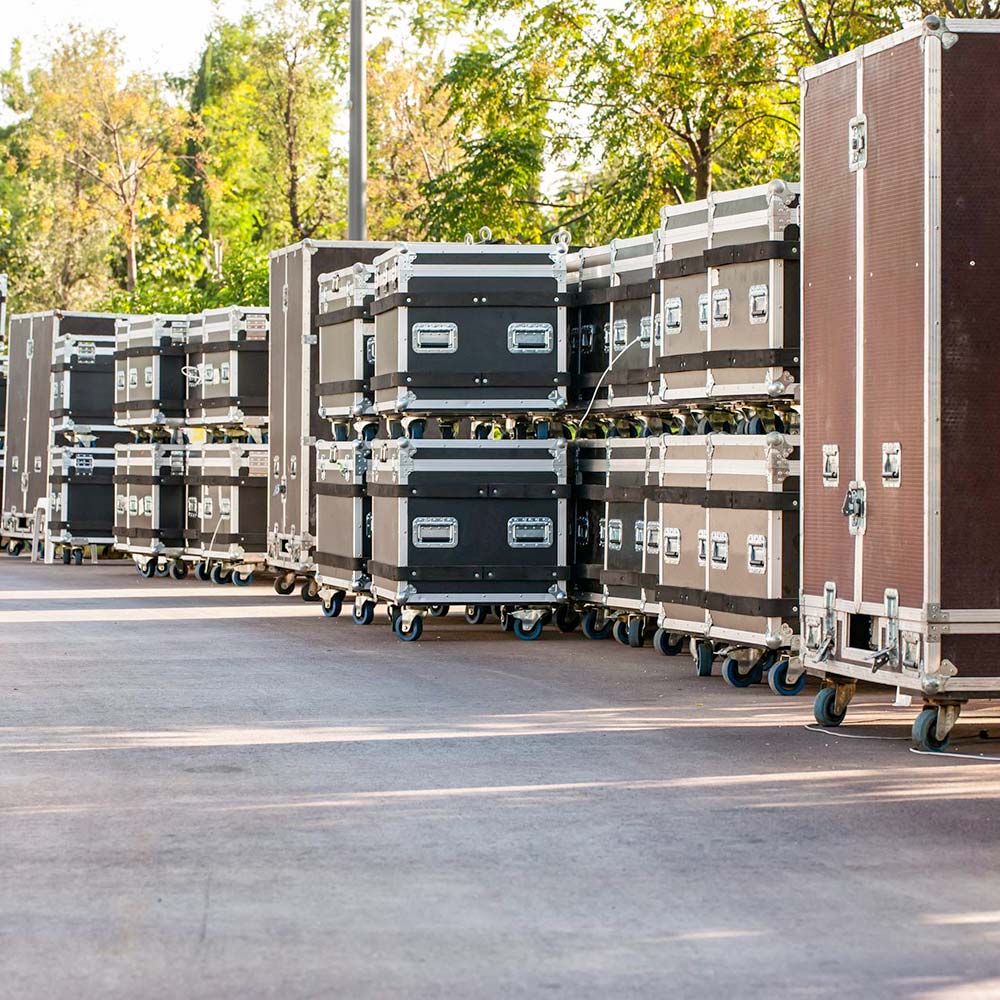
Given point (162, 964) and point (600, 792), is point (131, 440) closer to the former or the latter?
point (600, 792)

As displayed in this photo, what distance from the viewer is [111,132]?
56719mm

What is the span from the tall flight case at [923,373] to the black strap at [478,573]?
5.53m

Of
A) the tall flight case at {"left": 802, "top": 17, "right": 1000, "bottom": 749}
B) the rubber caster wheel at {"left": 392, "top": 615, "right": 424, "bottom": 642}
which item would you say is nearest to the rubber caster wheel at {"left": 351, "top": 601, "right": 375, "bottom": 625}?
the rubber caster wheel at {"left": 392, "top": 615, "right": 424, "bottom": 642}

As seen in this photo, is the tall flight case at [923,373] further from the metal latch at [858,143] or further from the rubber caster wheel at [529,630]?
the rubber caster wheel at [529,630]

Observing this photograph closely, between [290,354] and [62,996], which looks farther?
[290,354]

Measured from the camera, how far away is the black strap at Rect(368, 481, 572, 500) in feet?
52.7

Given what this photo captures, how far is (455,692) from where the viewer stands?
12.7 metres

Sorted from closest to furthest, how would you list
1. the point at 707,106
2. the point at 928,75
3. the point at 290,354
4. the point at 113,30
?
the point at 928,75
the point at 290,354
the point at 707,106
the point at 113,30

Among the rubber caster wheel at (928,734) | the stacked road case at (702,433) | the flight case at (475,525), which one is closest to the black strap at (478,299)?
the stacked road case at (702,433)

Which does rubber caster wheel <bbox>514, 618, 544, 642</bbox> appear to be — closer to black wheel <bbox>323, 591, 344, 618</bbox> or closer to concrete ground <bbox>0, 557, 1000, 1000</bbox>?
black wheel <bbox>323, 591, 344, 618</bbox>

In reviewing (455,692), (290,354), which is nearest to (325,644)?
(455,692)

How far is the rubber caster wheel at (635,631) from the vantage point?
15.8m

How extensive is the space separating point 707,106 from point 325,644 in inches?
562

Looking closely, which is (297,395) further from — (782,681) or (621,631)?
(782,681)
